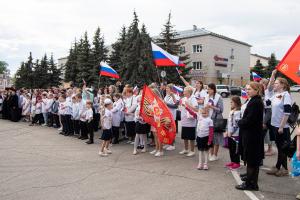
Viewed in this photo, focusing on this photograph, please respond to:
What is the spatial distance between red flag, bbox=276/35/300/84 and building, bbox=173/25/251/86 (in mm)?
48310

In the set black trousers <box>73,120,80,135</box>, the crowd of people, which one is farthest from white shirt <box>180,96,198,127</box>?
black trousers <box>73,120,80,135</box>

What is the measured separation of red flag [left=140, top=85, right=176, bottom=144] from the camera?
812 centimetres

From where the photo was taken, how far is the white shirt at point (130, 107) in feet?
32.1

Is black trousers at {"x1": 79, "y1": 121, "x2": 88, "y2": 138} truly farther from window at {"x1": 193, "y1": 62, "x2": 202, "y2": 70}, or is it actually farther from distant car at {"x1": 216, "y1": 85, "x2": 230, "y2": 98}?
window at {"x1": 193, "y1": 62, "x2": 202, "y2": 70}

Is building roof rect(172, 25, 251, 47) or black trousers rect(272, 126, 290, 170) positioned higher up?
building roof rect(172, 25, 251, 47)

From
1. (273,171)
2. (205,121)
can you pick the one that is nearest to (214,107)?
(205,121)

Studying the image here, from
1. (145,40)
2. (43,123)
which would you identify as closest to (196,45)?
(145,40)

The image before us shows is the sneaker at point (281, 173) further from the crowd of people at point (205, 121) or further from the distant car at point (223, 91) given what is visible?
the distant car at point (223, 91)

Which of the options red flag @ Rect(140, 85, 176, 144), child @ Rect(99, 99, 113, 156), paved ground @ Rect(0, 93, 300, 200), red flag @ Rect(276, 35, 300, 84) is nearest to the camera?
paved ground @ Rect(0, 93, 300, 200)

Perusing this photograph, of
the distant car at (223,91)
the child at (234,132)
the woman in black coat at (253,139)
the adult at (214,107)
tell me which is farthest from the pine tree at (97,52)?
the woman in black coat at (253,139)

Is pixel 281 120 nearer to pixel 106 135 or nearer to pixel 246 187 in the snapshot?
pixel 246 187

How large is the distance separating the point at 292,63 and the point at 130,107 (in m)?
5.05

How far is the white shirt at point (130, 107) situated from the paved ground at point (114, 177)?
1.15 metres

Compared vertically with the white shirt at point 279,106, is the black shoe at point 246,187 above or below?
below
